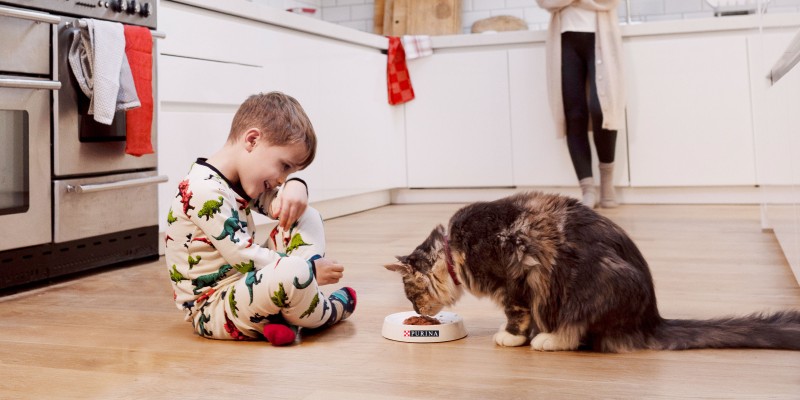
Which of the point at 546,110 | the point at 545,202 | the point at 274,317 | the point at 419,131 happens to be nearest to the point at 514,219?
the point at 545,202

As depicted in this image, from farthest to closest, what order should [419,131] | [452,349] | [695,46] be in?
[419,131] → [695,46] → [452,349]

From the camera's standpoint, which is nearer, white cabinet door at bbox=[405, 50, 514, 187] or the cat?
the cat

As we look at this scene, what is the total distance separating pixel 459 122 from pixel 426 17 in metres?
0.86

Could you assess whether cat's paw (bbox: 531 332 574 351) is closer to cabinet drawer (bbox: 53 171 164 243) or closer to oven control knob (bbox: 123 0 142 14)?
cabinet drawer (bbox: 53 171 164 243)

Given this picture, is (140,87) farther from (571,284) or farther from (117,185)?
(571,284)

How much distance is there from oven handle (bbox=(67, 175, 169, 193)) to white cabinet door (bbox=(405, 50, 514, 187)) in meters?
2.29

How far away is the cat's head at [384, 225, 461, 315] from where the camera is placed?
1549 millimetres

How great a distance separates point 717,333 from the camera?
1.41m

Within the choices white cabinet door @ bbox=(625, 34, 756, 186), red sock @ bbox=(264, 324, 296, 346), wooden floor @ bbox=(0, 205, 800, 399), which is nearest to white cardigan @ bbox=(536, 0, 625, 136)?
white cabinet door @ bbox=(625, 34, 756, 186)

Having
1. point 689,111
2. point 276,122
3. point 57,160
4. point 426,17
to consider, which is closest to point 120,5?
point 57,160

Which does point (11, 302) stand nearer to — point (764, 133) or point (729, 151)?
point (764, 133)

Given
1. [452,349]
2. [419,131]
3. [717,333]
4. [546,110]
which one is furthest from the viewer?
[419,131]

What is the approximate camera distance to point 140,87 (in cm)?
262

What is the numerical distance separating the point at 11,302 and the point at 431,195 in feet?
10.1
